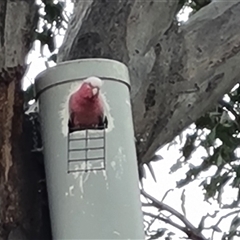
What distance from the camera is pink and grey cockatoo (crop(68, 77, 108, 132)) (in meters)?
0.86

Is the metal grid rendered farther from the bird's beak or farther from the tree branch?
the tree branch

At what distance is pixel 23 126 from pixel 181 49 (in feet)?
1.11

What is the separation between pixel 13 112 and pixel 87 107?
0.12m

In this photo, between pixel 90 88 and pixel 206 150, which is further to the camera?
pixel 206 150

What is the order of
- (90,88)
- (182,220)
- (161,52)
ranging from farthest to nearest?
(182,220) → (161,52) → (90,88)

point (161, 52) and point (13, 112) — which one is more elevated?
point (161, 52)

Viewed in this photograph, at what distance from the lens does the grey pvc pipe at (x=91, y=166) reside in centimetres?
86

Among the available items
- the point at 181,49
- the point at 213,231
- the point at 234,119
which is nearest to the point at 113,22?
the point at 181,49

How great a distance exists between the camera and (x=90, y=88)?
86 cm

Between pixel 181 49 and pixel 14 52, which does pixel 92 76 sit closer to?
pixel 14 52

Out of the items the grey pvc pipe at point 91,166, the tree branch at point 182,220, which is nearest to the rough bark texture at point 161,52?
the grey pvc pipe at point 91,166

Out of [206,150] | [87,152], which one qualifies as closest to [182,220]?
[206,150]

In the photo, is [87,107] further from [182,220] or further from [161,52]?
[182,220]

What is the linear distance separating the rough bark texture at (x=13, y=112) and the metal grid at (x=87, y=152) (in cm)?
9
